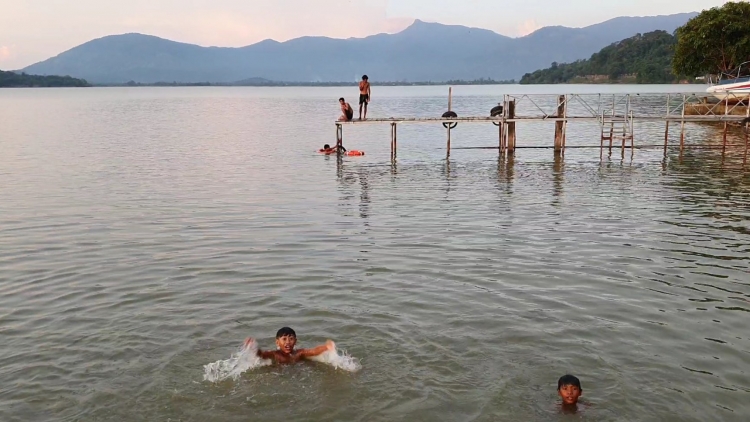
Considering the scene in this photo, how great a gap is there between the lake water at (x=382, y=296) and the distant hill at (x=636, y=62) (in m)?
141

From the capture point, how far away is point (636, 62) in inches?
6511

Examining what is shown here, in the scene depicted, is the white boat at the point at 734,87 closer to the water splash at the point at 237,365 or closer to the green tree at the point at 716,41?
the green tree at the point at 716,41

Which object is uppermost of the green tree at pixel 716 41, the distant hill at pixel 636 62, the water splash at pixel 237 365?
the distant hill at pixel 636 62

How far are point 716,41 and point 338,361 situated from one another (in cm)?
5673

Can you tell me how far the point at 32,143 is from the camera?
140 ft

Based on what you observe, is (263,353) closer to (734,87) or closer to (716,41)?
(734,87)

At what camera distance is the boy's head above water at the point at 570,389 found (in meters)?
7.89

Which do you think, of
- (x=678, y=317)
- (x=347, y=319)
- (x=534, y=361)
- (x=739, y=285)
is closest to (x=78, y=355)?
(x=347, y=319)

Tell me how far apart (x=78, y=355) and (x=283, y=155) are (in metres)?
27.8

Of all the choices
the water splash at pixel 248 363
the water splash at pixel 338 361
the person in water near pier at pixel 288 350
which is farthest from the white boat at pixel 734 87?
the person in water near pier at pixel 288 350

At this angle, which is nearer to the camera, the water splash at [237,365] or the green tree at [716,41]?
the water splash at [237,365]

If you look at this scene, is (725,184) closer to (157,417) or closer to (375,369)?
(375,369)

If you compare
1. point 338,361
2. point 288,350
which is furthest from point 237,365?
point 338,361

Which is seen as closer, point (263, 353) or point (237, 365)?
point (237, 365)
